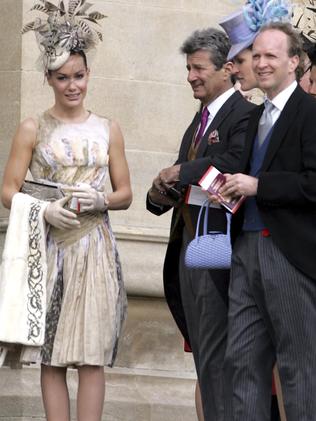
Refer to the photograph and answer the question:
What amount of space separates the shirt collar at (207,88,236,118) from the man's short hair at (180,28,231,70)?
0.45ft

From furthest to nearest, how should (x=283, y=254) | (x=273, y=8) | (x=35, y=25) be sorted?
(x=35, y=25) < (x=273, y=8) < (x=283, y=254)

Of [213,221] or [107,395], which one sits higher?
[213,221]

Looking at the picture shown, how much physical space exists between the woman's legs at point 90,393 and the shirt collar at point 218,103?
1.39 metres

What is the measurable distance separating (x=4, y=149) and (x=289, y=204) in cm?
292

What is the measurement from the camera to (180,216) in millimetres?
8219

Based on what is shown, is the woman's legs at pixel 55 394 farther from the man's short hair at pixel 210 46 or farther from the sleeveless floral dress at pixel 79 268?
the man's short hair at pixel 210 46

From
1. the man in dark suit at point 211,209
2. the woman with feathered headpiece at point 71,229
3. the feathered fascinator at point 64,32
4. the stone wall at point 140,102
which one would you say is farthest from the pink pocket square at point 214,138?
the stone wall at point 140,102

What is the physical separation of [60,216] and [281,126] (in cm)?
129

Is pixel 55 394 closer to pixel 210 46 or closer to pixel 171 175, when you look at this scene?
pixel 171 175

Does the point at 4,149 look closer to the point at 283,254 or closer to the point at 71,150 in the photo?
the point at 71,150

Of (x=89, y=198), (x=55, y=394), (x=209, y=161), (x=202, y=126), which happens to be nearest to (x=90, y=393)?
(x=55, y=394)

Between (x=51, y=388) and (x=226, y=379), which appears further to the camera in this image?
(x=51, y=388)

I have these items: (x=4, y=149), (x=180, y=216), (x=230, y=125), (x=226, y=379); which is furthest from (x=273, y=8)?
(x=4, y=149)

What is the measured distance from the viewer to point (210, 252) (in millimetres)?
7559
